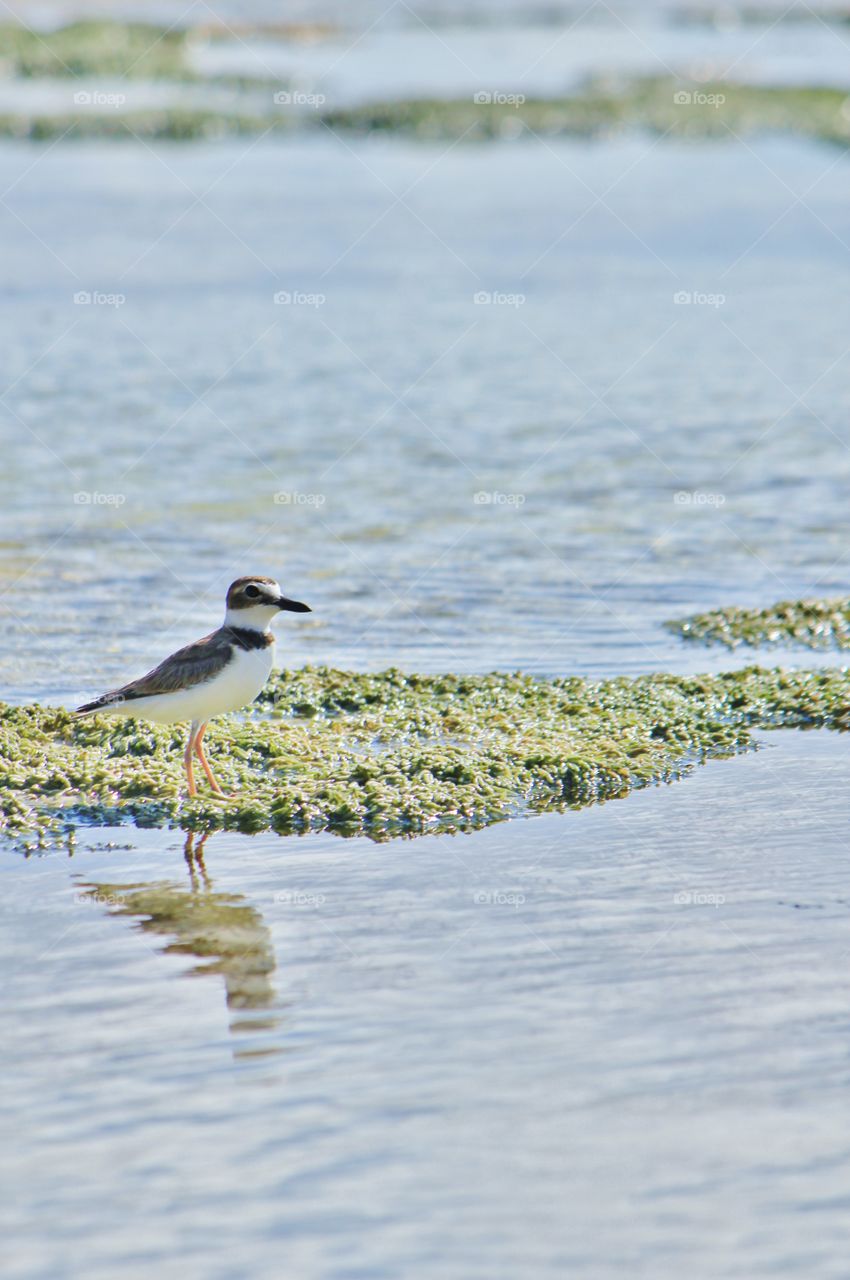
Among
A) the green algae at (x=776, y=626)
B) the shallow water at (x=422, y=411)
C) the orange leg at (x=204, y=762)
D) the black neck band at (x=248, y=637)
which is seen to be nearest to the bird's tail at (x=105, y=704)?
the orange leg at (x=204, y=762)

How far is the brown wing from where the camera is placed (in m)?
10.2

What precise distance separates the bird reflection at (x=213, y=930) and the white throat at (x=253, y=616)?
1523 mm

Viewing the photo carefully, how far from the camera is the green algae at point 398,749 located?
403 inches

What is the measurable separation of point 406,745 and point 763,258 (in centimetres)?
2393

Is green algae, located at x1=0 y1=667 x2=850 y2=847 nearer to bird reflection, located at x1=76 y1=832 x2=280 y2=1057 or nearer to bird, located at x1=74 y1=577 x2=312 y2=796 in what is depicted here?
bird, located at x1=74 y1=577 x2=312 y2=796

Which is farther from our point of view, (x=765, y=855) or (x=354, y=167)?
(x=354, y=167)

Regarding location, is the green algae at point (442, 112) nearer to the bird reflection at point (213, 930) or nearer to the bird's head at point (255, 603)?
the bird's head at point (255, 603)

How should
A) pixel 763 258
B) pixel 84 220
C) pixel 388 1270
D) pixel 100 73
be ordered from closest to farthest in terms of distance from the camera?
1. pixel 388 1270
2. pixel 763 258
3. pixel 84 220
4. pixel 100 73

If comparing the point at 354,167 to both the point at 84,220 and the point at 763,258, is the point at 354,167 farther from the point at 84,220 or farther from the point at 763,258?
the point at 763,258

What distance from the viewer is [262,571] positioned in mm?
16438

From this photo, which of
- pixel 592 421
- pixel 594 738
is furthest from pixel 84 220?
pixel 594 738

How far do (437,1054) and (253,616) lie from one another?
13.2 feet

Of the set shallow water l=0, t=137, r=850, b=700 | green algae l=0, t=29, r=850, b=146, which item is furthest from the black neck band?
green algae l=0, t=29, r=850, b=146

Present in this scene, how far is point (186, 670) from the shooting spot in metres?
10.2
